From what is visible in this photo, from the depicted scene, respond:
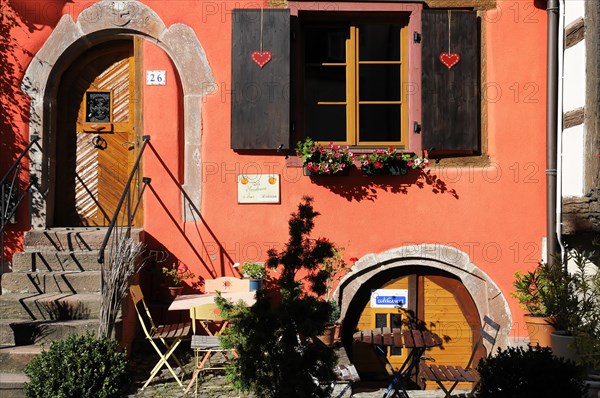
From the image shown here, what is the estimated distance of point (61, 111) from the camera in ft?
25.5

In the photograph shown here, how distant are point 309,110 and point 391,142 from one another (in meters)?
0.90

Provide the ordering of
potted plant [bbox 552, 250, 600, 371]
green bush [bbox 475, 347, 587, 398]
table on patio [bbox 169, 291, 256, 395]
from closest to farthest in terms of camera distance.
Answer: green bush [bbox 475, 347, 587, 398] → potted plant [bbox 552, 250, 600, 371] → table on patio [bbox 169, 291, 256, 395]

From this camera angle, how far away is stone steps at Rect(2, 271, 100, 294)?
22.5 ft

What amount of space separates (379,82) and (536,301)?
2667mm

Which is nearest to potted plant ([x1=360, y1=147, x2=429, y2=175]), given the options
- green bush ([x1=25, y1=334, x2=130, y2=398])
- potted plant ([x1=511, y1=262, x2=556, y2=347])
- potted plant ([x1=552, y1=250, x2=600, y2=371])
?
potted plant ([x1=511, y1=262, x2=556, y2=347])

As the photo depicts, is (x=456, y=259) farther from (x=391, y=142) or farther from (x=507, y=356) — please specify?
(x=507, y=356)

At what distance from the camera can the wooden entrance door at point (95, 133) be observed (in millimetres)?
Answer: 7770

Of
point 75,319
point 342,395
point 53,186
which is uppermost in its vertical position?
point 53,186

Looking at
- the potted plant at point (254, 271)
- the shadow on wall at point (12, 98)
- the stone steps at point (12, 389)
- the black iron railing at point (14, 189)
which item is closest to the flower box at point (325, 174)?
the potted plant at point (254, 271)

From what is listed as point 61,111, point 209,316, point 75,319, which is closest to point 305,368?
point 209,316

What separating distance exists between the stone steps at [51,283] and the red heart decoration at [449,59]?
12.8 ft

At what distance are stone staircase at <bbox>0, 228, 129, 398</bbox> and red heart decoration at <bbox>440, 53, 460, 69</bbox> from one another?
12.3 ft

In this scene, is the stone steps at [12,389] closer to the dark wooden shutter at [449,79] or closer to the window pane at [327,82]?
the window pane at [327,82]

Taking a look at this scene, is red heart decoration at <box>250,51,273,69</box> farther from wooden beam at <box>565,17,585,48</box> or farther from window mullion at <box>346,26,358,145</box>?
wooden beam at <box>565,17,585,48</box>
